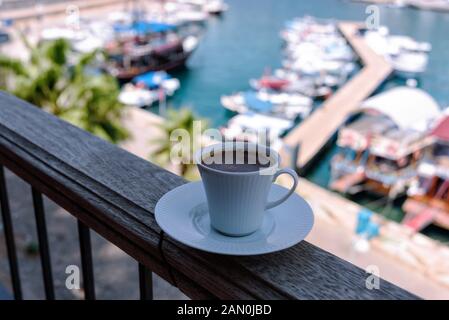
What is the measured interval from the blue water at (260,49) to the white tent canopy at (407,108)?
6.37 feet

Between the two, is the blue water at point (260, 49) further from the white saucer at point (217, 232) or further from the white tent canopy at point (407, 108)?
the white saucer at point (217, 232)

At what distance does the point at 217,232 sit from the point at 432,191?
12629 millimetres

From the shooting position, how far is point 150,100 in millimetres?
18500

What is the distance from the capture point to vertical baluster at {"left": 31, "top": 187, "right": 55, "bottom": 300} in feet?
3.14

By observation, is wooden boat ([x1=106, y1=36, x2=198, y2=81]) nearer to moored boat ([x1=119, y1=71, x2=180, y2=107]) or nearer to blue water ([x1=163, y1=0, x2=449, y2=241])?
blue water ([x1=163, y1=0, x2=449, y2=241])

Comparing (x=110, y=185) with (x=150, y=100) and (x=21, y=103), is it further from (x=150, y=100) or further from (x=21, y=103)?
(x=150, y=100)

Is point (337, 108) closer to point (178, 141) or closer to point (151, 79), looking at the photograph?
point (151, 79)

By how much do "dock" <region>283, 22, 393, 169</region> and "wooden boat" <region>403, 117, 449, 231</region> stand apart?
9.25ft

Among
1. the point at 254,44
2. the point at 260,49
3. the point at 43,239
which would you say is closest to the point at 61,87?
the point at 43,239

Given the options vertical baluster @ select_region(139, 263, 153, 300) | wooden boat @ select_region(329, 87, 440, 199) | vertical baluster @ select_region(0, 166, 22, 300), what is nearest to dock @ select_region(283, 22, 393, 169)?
wooden boat @ select_region(329, 87, 440, 199)

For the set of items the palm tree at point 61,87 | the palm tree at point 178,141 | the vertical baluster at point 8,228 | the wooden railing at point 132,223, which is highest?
the wooden railing at point 132,223

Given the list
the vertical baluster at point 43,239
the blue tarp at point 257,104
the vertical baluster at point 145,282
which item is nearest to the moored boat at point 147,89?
the blue tarp at point 257,104

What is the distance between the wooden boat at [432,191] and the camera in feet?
37.8

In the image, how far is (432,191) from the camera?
1227 cm
